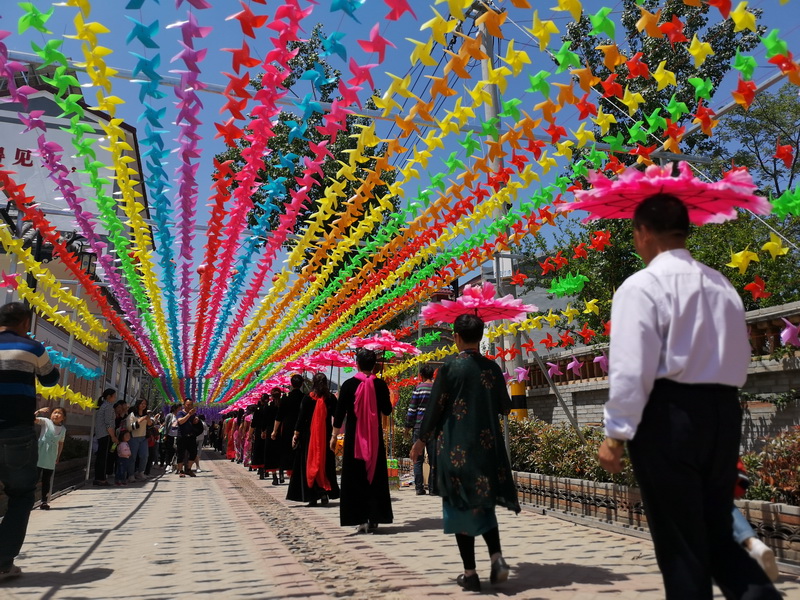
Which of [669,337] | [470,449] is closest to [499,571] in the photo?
[470,449]

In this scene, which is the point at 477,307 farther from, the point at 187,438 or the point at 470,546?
the point at 187,438

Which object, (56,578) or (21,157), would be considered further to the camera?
(21,157)

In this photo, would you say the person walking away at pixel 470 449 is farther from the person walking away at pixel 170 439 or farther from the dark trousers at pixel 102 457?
the person walking away at pixel 170 439

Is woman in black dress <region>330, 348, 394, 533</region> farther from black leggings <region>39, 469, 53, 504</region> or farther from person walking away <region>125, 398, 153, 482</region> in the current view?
person walking away <region>125, 398, 153, 482</region>

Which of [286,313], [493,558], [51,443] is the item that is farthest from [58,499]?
[493,558]

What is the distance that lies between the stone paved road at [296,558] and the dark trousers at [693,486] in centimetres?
169

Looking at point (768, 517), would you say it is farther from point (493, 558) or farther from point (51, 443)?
point (51, 443)

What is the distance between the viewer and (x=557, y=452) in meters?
8.48

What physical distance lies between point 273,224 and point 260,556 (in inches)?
632

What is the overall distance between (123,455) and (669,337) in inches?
511

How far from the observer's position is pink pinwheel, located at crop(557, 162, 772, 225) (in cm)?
289

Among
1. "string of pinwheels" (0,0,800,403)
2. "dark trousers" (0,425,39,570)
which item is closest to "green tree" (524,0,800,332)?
"string of pinwheels" (0,0,800,403)

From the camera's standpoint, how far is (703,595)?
2.12m

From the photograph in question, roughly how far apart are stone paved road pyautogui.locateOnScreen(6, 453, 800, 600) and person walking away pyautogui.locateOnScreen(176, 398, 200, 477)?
718cm
